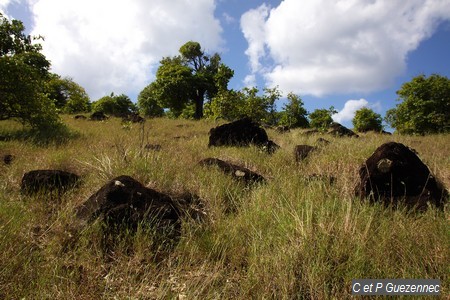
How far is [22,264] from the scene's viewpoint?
230 centimetres

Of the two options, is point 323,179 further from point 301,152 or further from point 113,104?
point 113,104

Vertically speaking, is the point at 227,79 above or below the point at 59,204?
above

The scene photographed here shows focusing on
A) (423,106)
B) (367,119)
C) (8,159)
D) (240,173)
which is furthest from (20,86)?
(367,119)

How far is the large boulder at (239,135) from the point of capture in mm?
8961

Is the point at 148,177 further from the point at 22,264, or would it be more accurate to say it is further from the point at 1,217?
the point at 22,264

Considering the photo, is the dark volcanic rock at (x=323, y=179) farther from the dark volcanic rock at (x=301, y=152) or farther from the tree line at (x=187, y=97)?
the tree line at (x=187, y=97)

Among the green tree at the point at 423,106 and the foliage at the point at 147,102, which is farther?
the foliage at the point at 147,102

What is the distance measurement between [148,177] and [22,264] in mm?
2273

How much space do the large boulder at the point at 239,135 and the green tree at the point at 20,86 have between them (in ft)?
24.6

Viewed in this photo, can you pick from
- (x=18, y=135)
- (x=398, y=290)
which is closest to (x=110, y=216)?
(x=398, y=290)

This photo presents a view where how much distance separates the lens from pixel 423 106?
27.0 meters

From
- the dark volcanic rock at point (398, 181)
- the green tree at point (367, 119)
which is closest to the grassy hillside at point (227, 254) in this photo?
the dark volcanic rock at point (398, 181)

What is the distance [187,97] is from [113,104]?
67.2 ft

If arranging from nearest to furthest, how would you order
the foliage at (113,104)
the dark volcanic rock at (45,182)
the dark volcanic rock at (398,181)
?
the dark volcanic rock at (398,181)
the dark volcanic rock at (45,182)
the foliage at (113,104)
